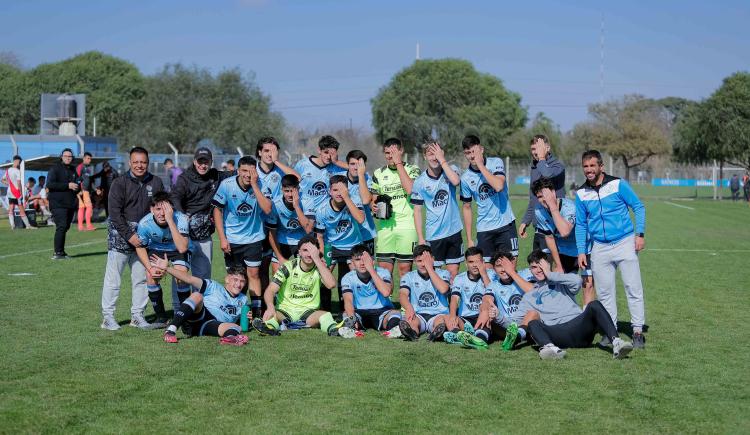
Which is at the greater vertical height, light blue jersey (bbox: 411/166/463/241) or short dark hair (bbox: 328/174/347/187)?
short dark hair (bbox: 328/174/347/187)

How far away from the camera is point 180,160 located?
4053cm

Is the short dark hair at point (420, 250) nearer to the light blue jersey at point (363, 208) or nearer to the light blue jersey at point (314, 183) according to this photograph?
the light blue jersey at point (363, 208)

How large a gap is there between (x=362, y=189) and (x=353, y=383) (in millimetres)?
3442

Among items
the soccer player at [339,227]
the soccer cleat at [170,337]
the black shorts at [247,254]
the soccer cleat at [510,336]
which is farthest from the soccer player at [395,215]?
the soccer cleat at [170,337]

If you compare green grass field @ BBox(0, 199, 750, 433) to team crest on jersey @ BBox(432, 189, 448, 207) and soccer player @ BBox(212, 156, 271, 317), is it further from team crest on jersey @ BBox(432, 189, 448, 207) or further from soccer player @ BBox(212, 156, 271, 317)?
team crest on jersey @ BBox(432, 189, 448, 207)

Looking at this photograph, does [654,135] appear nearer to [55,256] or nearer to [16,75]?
[16,75]

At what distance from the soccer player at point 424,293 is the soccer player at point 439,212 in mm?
417

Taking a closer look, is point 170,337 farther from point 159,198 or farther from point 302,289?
point 302,289

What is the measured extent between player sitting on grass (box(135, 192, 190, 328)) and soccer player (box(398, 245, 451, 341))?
2.39 metres

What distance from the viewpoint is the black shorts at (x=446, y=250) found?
10.2 m

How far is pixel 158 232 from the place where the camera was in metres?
9.41

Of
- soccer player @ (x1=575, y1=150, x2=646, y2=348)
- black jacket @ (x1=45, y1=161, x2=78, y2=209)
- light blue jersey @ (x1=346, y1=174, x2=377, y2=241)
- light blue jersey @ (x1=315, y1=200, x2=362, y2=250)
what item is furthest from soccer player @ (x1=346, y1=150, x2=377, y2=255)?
black jacket @ (x1=45, y1=161, x2=78, y2=209)

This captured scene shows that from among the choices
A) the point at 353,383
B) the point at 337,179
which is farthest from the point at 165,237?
the point at 353,383

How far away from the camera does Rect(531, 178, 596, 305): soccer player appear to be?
30.3ft
